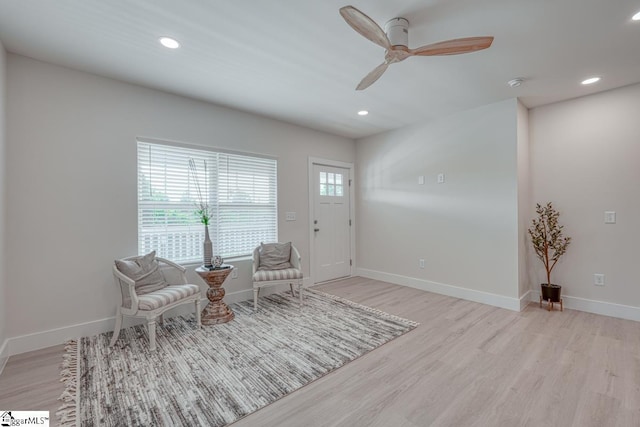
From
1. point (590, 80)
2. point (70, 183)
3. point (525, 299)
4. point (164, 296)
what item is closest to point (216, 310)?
point (164, 296)

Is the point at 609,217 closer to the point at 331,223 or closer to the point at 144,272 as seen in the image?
the point at 331,223

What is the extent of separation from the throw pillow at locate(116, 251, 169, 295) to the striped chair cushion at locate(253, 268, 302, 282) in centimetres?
103

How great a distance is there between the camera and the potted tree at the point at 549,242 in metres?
3.39

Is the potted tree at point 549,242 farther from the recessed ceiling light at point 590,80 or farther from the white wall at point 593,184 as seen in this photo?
the recessed ceiling light at point 590,80

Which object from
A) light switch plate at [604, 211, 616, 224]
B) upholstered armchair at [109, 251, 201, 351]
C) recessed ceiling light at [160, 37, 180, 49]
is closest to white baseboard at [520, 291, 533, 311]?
light switch plate at [604, 211, 616, 224]

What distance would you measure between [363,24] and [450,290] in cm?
365

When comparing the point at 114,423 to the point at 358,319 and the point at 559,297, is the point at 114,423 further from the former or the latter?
the point at 559,297

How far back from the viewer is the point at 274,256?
3.78 metres

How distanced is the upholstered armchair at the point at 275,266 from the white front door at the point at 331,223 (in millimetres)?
876

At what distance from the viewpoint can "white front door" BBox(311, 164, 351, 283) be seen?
15.5 feet

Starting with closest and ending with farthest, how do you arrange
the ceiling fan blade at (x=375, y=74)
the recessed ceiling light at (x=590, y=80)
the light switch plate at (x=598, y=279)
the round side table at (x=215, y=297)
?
the ceiling fan blade at (x=375, y=74) → the recessed ceiling light at (x=590, y=80) → the round side table at (x=215, y=297) → the light switch plate at (x=598, y=279)

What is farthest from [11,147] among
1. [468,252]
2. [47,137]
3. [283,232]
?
[468,252]

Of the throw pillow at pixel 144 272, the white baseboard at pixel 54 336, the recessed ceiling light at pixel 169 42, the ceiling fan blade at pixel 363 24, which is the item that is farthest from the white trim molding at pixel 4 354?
the ceiling fan blade at pixel 363 24

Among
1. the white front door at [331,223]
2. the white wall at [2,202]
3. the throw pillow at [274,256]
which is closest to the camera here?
the white wall at [2,202]
